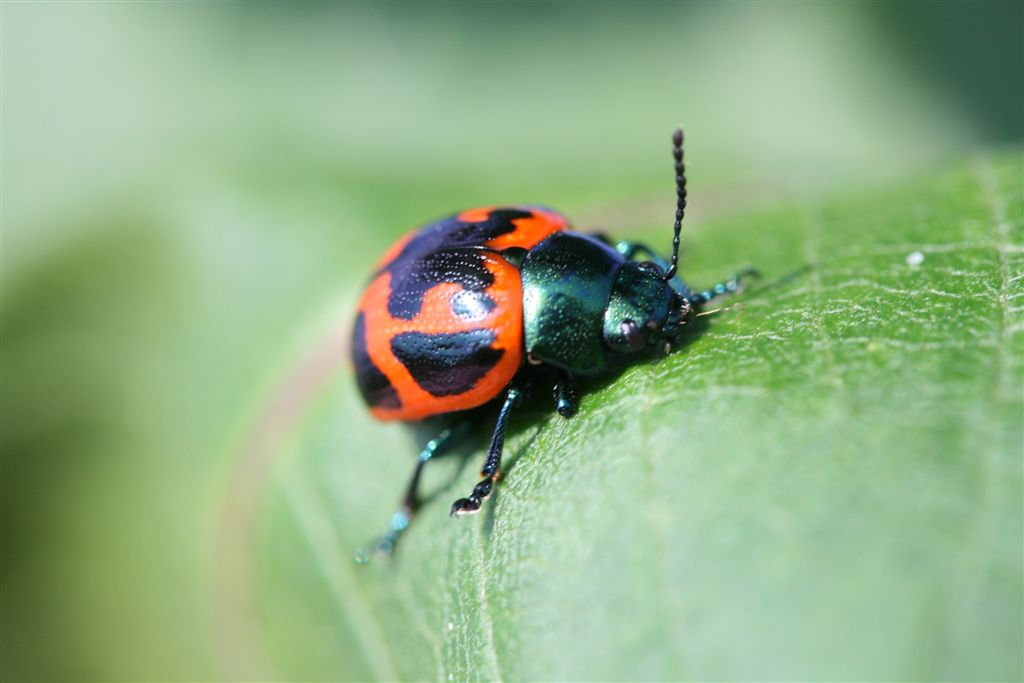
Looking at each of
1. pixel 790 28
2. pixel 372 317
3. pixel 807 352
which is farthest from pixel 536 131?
pixel 807 352

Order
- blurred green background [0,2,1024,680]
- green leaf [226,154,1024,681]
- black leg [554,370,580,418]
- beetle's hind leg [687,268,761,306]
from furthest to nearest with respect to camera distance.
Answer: blurred green background [0,2,1024,680] → beetle's hind leg [687,268,761,306] → black leg [554,370,580,418] → green leaf [226,154,1024,681]

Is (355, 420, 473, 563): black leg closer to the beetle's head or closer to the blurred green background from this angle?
the blurred green background

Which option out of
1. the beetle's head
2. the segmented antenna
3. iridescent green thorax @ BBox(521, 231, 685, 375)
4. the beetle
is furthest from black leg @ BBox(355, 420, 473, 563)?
the segmented antenna

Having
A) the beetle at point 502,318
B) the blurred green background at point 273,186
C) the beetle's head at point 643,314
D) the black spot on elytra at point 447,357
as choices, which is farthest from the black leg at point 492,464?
the blurred green background at point 273,186

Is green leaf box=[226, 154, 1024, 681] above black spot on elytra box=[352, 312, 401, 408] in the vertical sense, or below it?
below

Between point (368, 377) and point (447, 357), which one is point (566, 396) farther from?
point (368, 377)

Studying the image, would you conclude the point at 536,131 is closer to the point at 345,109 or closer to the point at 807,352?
the point at 345,109

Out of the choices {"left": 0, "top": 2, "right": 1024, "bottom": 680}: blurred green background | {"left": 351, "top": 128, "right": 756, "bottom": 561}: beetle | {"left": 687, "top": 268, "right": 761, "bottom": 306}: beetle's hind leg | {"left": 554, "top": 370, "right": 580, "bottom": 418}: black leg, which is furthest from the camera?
{"left": 0, "top": 2, "right": 1024, "bottom": 680}: blurred green background
